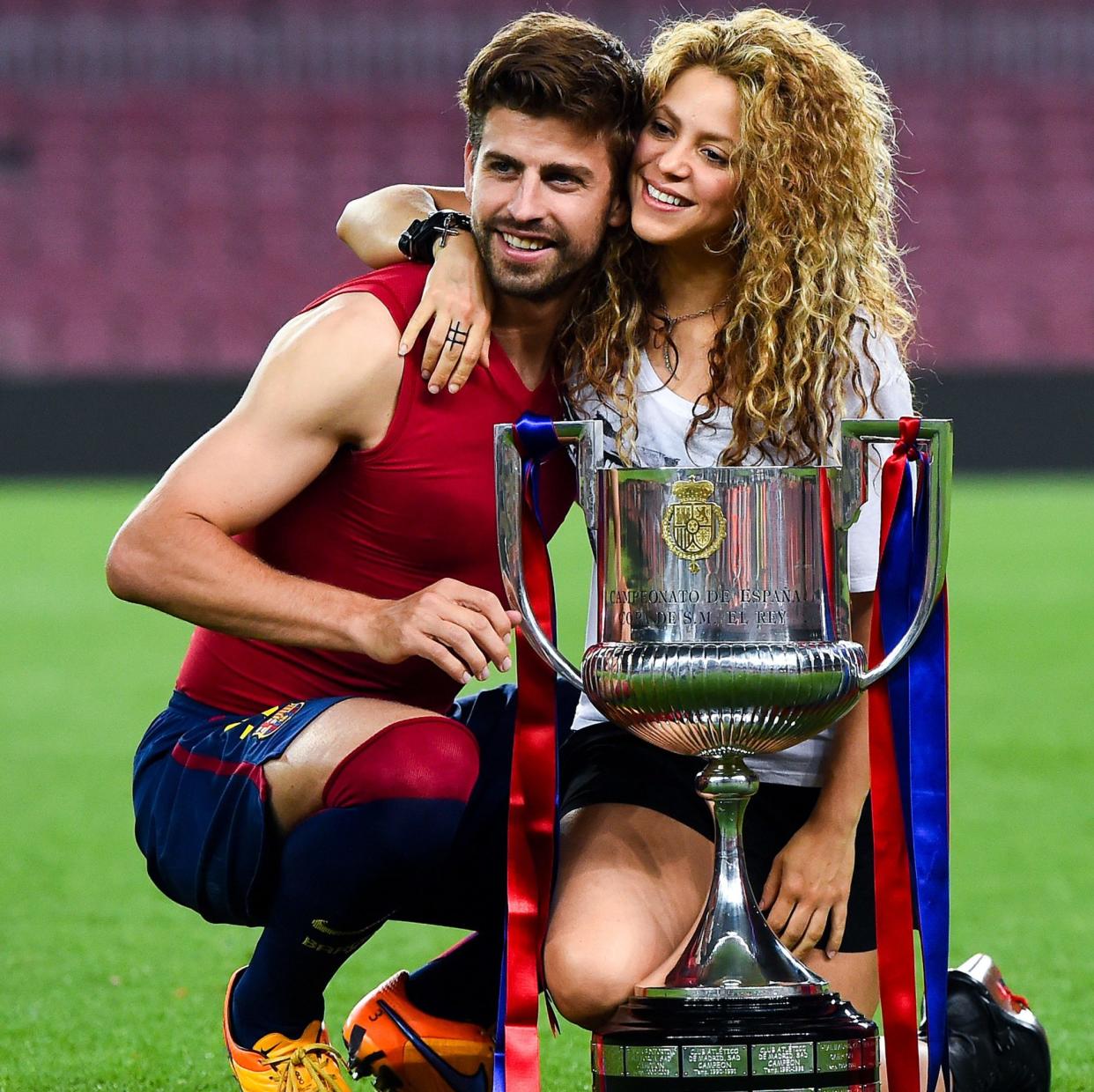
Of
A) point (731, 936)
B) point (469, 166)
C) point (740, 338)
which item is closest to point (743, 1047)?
point (731, 936)

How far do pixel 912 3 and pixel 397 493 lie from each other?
17.1m

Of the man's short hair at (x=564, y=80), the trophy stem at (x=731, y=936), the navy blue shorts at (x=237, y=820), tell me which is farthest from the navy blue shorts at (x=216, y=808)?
the man's short hair at (x=564, y=80)

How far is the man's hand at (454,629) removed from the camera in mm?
1866

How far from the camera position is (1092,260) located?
18375mm

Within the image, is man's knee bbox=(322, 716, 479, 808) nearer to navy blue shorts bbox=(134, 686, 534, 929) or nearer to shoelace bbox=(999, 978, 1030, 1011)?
navy blue shorts bbox=(134, 686, 534, 929)

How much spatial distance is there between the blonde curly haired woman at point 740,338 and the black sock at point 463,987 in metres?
0.26

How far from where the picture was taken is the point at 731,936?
6.14 ft

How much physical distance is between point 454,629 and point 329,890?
0.40 m

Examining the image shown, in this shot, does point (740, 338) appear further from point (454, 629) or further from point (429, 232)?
point (454, 629)

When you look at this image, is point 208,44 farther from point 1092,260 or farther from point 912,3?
point 1092,260

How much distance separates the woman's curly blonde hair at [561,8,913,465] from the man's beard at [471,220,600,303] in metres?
0.06

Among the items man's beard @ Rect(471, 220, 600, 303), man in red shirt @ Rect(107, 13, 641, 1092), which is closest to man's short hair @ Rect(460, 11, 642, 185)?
man in red shirt @ Rect(107, 13, 641, 1092)

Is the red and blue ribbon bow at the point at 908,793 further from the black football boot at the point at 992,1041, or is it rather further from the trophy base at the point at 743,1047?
the black football boot at the point at 992,1041

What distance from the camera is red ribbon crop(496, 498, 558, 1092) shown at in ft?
6.48
